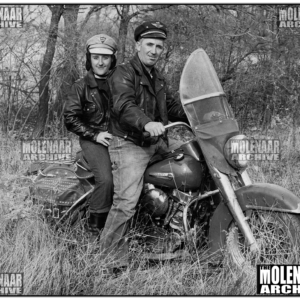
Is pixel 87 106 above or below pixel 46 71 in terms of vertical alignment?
below

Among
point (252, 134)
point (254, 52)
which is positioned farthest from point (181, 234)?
point (254, 52)

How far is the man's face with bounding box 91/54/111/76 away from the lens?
13.1 ft

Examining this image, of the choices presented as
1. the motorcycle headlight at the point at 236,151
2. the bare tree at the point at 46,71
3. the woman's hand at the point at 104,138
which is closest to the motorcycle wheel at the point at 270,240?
the motorcycle headlight at the point at 236,151

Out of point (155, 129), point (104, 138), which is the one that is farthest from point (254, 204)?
point (104, 138)

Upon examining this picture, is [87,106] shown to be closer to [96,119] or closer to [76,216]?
[96,119]

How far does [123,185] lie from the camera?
3348 millimetres

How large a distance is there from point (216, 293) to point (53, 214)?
1520 millimetres

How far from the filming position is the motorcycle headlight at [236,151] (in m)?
3.13

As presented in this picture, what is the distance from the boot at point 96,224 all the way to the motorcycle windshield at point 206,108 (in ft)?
3.02

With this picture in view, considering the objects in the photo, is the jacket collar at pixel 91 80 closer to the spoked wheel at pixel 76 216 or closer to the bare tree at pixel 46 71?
the spoked wheel at pixel 76 216

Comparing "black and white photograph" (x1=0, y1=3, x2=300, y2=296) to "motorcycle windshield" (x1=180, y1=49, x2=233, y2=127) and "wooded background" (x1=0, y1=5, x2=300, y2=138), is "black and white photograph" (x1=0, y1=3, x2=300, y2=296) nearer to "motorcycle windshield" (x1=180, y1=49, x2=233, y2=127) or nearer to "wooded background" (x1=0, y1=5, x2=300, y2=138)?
"motorcycle windshield" (x1=180, y1=49, x2=233, y2=127)

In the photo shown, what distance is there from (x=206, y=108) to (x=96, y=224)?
3.92 feet

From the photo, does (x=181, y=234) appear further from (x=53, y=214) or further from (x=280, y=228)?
(x=53, y=214)

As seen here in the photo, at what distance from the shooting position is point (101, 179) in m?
3.48
